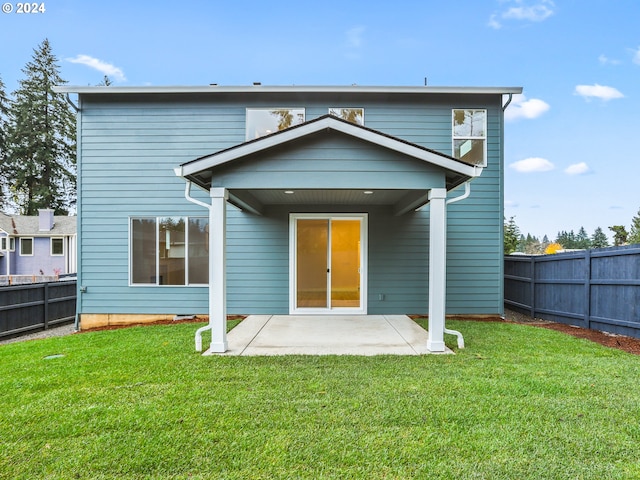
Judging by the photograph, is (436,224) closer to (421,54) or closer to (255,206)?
(255,206)

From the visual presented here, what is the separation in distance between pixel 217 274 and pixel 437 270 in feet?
10.7

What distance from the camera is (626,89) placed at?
19359mm

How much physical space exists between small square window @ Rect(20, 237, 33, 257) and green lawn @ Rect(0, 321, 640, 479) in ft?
68.4

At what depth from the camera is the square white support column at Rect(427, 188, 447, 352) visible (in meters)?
5.09

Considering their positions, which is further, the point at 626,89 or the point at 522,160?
the point at 522,160

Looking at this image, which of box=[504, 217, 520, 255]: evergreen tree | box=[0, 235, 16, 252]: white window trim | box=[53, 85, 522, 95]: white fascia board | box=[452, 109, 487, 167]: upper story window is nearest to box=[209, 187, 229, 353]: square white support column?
box=[53, 85, 522, 95]: white fascia board

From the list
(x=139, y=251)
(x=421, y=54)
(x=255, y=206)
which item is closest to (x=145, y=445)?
(x=255, y=206)

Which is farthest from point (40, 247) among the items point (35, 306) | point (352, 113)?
point (352, 113)

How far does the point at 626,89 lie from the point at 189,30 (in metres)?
23.2

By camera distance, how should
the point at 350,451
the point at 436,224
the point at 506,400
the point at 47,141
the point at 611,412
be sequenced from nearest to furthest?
1. the point at 350,451
2. the point at 611,412
3. the point at 506,400
4. the point at 436,224
5. the point at 47,141

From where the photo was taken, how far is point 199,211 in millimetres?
7875

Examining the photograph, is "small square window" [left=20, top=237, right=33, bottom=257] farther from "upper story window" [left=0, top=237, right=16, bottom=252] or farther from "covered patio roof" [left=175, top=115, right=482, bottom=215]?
"covered patio roof" [left=175, top=115, right=482, bottom=215]

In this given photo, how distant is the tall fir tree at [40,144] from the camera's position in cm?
2647

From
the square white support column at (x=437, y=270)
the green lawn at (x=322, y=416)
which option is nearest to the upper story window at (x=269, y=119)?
the square white support column at (x=437, y=270)
